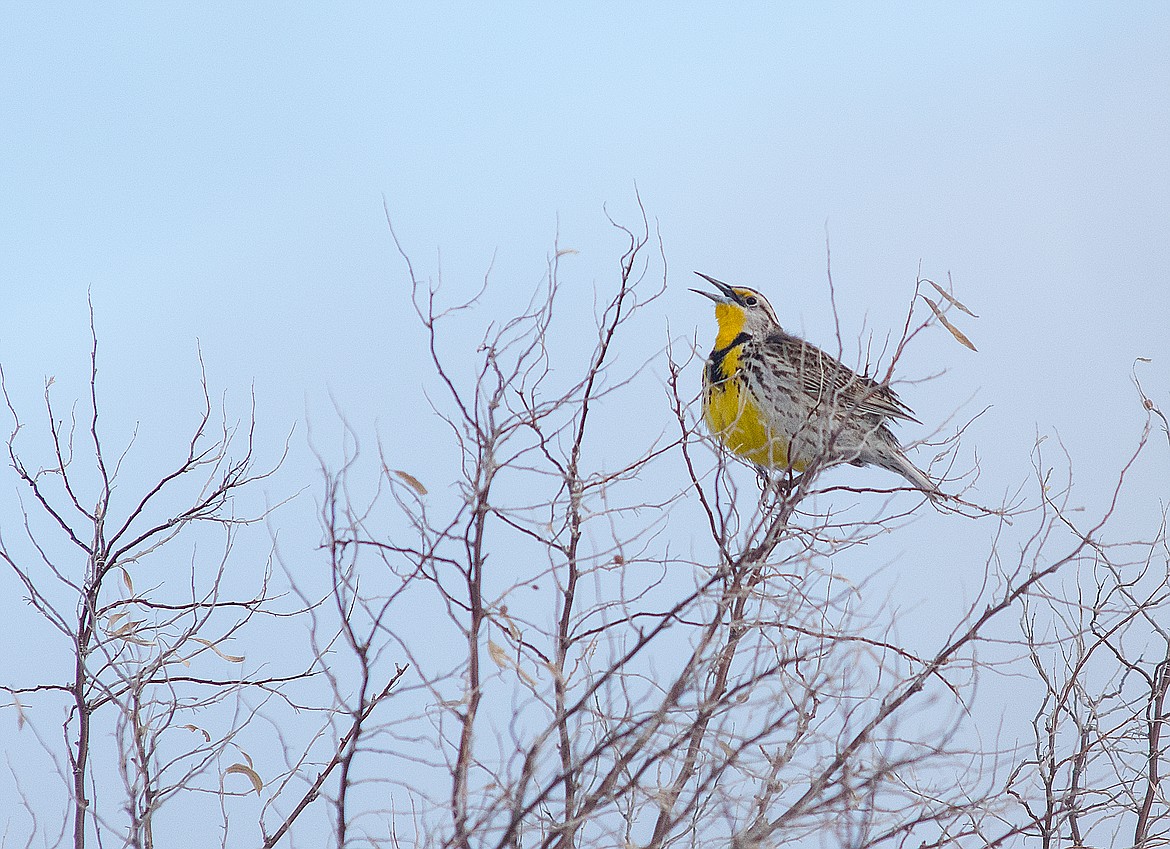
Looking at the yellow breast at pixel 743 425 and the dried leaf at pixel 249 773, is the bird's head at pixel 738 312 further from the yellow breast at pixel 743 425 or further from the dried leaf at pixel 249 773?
the dried leaf at pixel 249 773

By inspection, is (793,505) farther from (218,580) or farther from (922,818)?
(218,580)

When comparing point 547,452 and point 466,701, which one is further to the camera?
point 547,452

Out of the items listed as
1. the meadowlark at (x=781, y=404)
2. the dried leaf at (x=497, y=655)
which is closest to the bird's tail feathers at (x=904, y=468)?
the meadowlark at (x=781, y=404)

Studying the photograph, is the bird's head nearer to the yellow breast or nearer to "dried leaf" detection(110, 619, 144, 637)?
the yellow breast

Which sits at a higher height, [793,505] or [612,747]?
[793,505]

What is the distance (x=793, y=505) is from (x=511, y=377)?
32.5 inches

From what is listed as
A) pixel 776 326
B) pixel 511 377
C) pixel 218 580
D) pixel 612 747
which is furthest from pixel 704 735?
pixel 776 326

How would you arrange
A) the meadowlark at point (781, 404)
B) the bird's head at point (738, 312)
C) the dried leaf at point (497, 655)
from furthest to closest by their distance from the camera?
the bird's head at point (738, 312), the meadowlark at point (781, 404), the dried leaf at point (497, 655)

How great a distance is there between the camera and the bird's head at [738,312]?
6164mm

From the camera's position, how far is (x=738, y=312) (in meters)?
6.20

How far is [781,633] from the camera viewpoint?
11.7ft

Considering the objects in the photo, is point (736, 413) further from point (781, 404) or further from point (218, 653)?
point (218, 653)

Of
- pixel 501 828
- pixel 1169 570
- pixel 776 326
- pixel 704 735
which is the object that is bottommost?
pixel 501 828

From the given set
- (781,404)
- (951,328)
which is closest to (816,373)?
(781,404)
